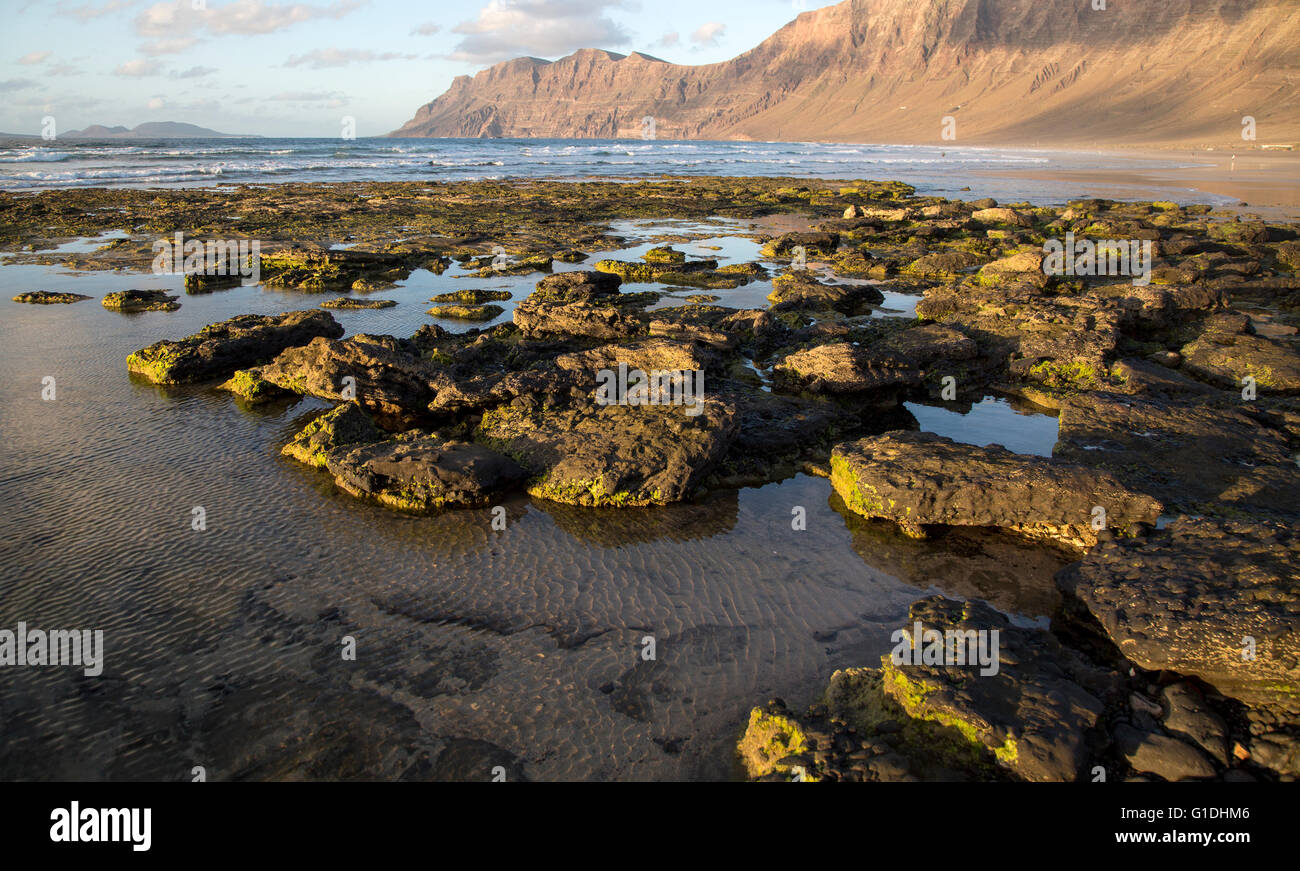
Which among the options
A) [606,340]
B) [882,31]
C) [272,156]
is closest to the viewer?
[606,340]

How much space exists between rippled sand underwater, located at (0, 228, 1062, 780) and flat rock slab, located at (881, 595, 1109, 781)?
0.66m

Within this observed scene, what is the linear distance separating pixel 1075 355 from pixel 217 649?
1188cm

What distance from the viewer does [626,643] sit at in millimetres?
5355

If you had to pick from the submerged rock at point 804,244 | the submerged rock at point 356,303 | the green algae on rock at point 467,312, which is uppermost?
the submerged rock at point 804,244

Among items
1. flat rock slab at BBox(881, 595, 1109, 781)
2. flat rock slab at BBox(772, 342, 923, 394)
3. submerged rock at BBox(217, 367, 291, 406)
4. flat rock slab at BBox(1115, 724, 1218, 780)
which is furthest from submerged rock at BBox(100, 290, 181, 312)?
flat rock slab at BBox(1115, 724, 1218, 780)

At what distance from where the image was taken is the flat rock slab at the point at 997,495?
6.36 metres

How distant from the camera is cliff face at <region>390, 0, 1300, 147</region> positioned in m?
91.5

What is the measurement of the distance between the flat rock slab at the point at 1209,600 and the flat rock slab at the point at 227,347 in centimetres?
1039

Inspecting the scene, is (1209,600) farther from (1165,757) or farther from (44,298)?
(44,298)

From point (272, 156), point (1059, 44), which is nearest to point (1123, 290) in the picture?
point (272, 156)

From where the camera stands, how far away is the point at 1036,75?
5128 inches

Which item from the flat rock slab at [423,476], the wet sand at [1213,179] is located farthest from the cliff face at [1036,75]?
the flat rock slab at [423,476]

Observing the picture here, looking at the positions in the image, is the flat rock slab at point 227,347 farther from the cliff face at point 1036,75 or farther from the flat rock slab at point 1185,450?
the cliff face at point 1036,75
